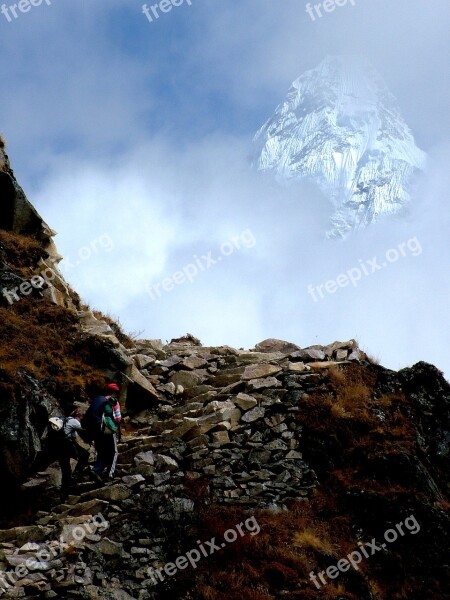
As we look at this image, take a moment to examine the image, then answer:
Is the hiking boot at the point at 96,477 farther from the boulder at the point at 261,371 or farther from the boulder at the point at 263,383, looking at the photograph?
the boulder at the point at 261,371

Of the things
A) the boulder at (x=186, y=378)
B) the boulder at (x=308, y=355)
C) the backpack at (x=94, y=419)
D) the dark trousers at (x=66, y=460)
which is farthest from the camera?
the boulder at (x=186, y=378)

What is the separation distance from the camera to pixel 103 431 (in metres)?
16.2

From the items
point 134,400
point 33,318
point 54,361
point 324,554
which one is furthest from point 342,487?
point 33,318

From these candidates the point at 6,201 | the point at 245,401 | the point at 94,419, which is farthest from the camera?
the point at 6,201

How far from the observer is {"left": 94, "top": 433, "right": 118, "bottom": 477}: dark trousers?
53.4 feet

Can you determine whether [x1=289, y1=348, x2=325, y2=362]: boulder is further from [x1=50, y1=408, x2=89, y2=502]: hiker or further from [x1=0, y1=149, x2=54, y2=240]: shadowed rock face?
[x1=0, y1=149, x2=54, y2=240]: shadowed rock face

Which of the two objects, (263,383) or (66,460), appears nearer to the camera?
(66,460)

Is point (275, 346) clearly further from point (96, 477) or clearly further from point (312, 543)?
point (312, 543)

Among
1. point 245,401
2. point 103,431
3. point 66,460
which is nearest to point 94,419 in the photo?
point 103,431

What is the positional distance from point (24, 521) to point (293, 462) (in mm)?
7154

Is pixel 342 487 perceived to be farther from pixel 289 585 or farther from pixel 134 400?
pixel 134 400

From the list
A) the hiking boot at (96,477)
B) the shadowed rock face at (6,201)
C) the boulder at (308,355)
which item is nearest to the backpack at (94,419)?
the hiking boot at (96,477)

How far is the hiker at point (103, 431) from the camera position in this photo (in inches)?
639

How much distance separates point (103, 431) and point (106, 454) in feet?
2.30
